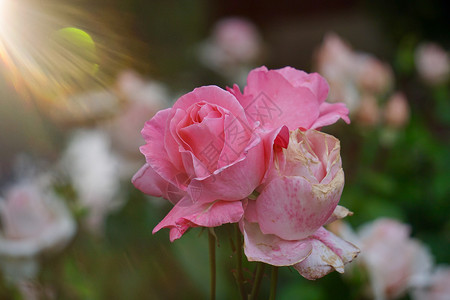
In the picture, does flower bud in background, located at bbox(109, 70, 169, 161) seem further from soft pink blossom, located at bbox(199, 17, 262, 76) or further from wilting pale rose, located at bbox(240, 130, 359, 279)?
soft pink blossom, located at bbox(199, 17, 262, 76)

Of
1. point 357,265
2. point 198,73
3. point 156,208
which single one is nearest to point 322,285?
point 357,265

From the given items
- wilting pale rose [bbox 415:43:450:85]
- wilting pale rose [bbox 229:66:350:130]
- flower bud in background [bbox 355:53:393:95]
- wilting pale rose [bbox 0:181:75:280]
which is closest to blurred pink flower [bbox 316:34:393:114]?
flower bud in background [bbox 355:53:393:95]

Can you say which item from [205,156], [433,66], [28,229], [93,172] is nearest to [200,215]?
[205,156]

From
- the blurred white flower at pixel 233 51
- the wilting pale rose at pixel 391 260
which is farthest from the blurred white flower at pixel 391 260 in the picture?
the blurred white flower at pixel 233 51

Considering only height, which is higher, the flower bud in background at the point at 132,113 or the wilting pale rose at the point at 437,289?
the flower bud in background at the point at 132,113

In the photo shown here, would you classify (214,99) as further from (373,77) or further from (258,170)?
(373,77)

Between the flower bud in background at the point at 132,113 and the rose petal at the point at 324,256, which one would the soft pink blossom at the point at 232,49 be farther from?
the rose petal at the point at 324,256
